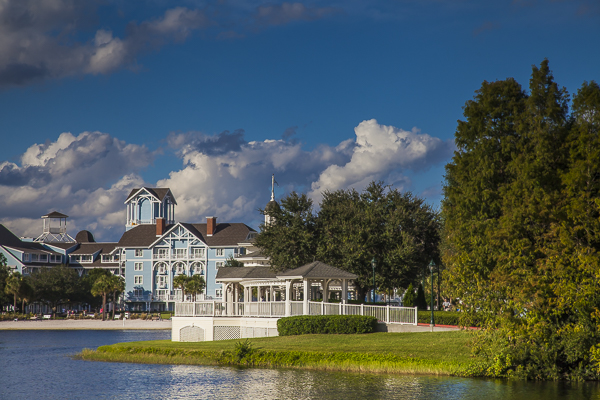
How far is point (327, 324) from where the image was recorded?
3297 cm

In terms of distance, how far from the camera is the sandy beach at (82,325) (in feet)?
255

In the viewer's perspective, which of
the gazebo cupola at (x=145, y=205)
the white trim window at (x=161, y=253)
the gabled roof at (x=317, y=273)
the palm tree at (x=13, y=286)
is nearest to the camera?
the gabled roof at (x=317, y=273)

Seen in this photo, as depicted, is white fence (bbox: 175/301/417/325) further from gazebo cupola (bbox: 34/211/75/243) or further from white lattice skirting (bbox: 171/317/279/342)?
gazebo cupola (bbox: 34/211/75/243)

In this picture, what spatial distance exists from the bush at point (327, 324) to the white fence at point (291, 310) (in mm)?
1503

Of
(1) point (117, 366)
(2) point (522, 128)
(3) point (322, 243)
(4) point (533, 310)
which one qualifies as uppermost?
(2) point (522, 128)

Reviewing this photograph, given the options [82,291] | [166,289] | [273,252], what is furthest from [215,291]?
[273,252]

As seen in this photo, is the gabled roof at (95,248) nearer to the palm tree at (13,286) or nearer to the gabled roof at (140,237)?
the gabled roof at (140,237)

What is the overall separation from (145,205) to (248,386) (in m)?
118

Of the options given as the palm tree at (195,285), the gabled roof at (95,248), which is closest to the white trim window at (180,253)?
the palm tree at (195,285)

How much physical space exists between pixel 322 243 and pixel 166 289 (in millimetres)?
72201

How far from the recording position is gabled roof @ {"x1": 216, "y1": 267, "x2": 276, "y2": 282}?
4275 cm

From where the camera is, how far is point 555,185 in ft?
73.5

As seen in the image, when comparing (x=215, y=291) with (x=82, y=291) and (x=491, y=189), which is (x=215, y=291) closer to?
(x=82, y=291)

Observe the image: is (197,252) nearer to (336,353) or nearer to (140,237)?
(140,237)
